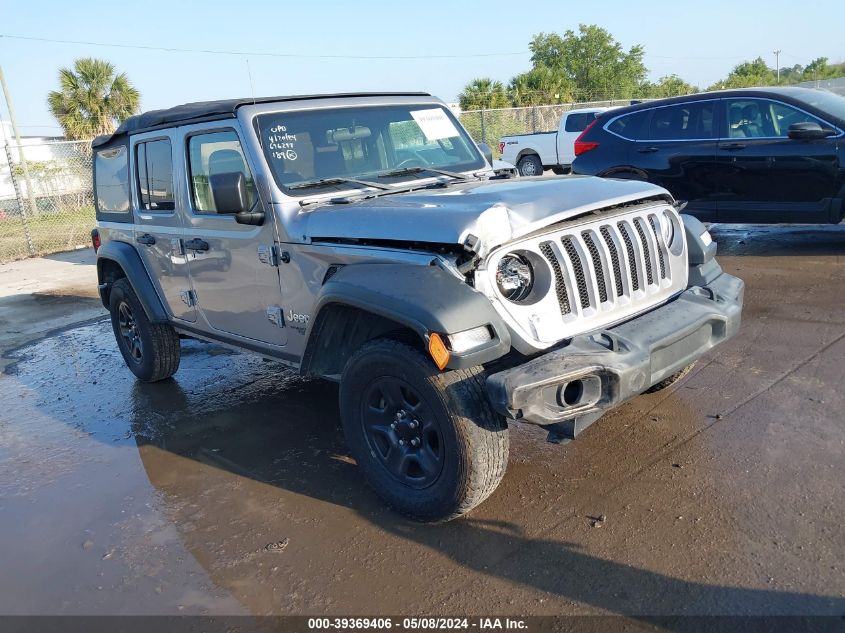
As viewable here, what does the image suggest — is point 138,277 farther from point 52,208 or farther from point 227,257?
point 52,208

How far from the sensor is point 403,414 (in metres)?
3.34

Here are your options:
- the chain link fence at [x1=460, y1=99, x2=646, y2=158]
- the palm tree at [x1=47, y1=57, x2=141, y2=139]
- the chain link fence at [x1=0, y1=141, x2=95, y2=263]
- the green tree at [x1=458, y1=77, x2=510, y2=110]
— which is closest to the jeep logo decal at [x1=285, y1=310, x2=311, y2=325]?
the chain link fence at [x1=0, y1=141, x2=95, y2=263]

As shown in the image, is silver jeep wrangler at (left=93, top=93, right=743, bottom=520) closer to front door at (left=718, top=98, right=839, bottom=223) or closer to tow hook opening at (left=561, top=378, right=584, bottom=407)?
tow hook opening at (left=561, top=378, right=584, bottom=407)

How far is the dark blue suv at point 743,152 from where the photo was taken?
741 centimetres

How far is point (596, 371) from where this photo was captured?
Answer: 295cm

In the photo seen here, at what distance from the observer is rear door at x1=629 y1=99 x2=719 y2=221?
816 cm

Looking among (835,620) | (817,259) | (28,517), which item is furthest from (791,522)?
(817,259)

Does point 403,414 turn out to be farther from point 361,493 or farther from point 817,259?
point 817,259

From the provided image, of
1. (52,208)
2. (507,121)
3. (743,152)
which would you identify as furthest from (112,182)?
(507,121)

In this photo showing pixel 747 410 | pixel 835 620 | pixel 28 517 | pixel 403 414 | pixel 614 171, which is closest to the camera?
pixel 835 620

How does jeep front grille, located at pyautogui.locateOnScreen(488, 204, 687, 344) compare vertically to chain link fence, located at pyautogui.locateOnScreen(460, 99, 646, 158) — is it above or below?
below

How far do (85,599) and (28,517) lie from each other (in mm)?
1064

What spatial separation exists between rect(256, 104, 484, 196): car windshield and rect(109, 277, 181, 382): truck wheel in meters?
2.19

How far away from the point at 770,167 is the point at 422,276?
19.8ft
